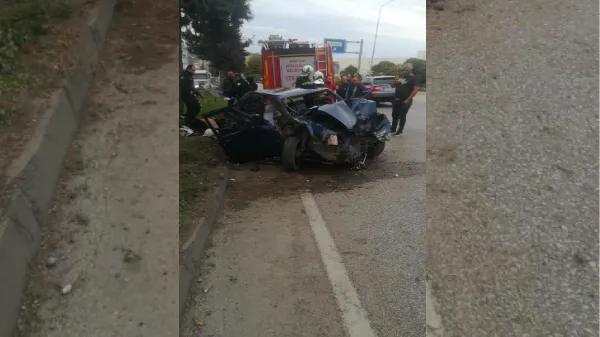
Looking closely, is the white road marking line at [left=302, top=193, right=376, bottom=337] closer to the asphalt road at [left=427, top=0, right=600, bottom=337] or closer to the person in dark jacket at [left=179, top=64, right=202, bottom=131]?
the asphalt road at [left=427, top=0, right=600, bottom=337]

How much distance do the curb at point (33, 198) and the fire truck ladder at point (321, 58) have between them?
47.2ft

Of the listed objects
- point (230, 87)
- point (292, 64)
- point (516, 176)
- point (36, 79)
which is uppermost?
point (292, 64)

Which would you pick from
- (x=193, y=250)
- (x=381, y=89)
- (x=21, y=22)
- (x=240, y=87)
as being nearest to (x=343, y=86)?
(x=240, y=87)

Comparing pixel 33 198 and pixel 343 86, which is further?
pixel 343 86

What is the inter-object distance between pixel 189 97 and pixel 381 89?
11525 millimetres

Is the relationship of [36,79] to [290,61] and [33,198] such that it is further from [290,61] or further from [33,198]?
[290,61]

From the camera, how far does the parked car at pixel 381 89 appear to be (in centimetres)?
2029

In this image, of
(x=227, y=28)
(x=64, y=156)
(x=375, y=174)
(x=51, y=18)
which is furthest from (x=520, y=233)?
(x=227, y=28)

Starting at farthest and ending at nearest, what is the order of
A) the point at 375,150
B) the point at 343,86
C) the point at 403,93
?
the point at 343,86
the point at 403,93
the point at 375,150

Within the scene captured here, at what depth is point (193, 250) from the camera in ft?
13.7

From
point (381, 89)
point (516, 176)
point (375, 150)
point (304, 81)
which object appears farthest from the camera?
point (381, 89)

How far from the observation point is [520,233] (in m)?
3.13

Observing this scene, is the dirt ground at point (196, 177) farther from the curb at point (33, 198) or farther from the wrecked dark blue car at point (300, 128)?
the curb at point (33, 198)

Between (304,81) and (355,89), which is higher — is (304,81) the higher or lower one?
the higher one
